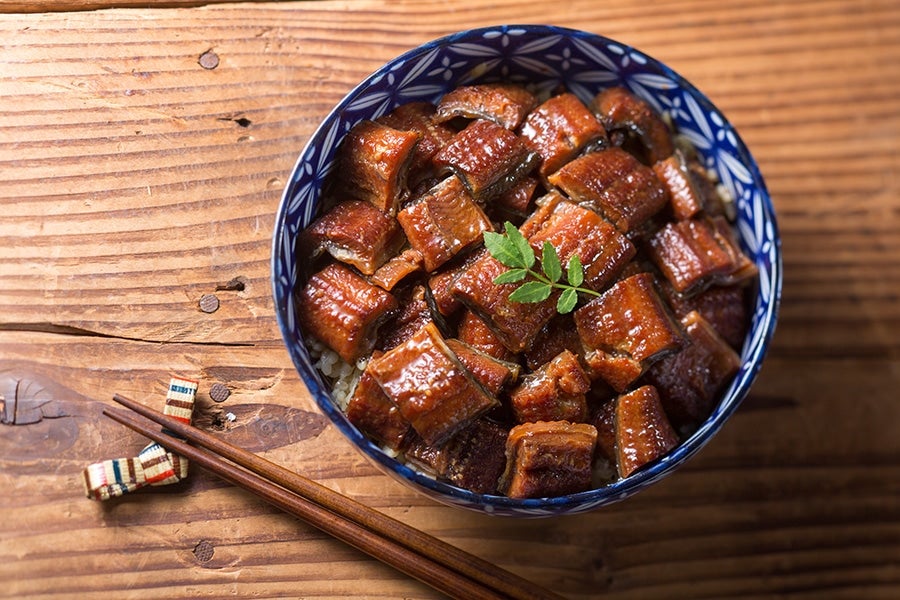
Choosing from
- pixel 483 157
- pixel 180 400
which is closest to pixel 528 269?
pixel 483 157

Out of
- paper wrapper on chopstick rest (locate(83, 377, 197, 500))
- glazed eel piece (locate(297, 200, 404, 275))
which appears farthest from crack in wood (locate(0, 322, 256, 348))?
glazed eel piece (locate(297, 200, 404, 275))

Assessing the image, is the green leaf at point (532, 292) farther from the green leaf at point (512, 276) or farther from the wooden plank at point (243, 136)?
the wooden plank at point (243, 136)

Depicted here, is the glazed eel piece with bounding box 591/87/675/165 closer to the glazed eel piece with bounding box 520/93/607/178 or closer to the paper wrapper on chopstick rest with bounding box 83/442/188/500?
the glazed eel piece with bounding box 520/93/607/178

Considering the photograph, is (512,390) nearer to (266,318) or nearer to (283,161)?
(266,318)

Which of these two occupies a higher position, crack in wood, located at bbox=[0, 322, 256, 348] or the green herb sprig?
the green herb sprig

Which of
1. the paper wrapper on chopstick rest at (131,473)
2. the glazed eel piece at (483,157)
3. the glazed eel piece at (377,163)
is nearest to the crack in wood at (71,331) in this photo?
the paper wrapper on chopstick rest at (131,473)

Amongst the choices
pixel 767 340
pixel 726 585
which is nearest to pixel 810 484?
pixel 726 585

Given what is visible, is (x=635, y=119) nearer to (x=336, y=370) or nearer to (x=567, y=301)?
(x=567, y=301)
